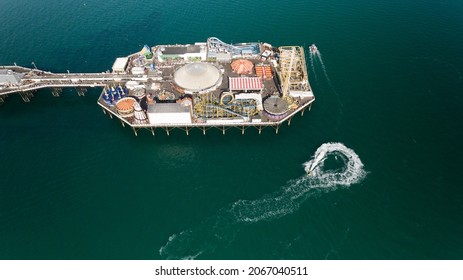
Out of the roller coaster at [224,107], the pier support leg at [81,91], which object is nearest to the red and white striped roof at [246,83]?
the roller coaster at [224,107]

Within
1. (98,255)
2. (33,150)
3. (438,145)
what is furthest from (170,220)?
(438,145)

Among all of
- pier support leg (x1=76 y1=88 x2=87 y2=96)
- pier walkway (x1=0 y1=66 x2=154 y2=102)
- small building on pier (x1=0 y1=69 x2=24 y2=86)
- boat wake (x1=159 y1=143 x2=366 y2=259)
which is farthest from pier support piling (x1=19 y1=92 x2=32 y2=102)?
boat wake (x1=159 y1=143 x2=366 y2=259)

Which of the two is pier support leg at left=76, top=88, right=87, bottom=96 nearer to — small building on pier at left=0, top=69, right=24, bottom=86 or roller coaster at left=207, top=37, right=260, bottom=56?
small building on pier at left=0, top=69, right=24, bottom=86

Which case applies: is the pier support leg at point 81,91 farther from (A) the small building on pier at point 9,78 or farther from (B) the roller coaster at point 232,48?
(B) the roller coaster at point 232,48

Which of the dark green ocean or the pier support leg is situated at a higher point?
the pier support leg

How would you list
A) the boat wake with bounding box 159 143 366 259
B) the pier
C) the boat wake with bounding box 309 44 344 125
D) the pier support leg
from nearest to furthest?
the boat wake with bounding box 159 143 366 259 < the pier < the boat wake with bounding box 309 44 344 125 < the pier support leg

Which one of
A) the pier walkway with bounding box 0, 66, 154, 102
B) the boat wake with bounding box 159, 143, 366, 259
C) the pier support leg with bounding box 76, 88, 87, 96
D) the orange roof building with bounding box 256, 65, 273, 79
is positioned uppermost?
the pier walkway with bounding box 0, 66, 154, 102

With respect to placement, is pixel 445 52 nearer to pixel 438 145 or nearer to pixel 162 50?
pixel 438 145
